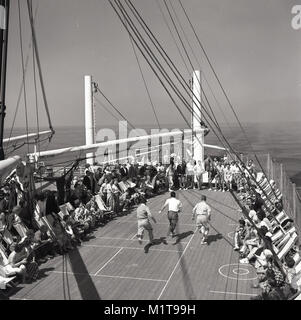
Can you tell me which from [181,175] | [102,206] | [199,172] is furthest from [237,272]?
[181,175]

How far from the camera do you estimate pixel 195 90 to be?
2233 centimetres

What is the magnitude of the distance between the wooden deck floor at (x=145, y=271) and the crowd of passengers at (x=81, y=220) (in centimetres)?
38

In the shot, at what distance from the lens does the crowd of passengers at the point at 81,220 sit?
886 centimetres

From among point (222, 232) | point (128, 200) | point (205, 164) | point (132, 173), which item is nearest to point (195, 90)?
point (205, 164)

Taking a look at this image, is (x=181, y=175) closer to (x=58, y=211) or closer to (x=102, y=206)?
(x=102, y=206)

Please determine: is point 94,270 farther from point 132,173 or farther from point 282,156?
point 282,156

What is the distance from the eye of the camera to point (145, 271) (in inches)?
384

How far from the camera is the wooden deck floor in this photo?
855cm

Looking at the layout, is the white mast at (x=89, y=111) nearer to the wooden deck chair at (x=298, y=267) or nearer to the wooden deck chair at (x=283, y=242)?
the wooden deck chair at (x=283, y=242)

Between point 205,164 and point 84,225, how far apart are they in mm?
9212

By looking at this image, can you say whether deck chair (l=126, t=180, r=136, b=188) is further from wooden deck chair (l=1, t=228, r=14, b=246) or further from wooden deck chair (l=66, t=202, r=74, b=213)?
wooden deck chair (l=1, t=228, r=14, b=246)

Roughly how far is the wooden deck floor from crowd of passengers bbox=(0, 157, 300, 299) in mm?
376

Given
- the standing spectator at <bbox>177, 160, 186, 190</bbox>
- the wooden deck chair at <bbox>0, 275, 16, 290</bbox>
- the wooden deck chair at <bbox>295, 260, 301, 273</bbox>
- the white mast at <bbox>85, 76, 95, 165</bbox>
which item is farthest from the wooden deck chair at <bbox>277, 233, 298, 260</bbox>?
the white mast at <bbox>85, 76, 95, 165</bbox>

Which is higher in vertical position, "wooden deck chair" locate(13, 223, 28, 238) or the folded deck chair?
"wooden deck chair" locate(13, 223, 28, 238)
